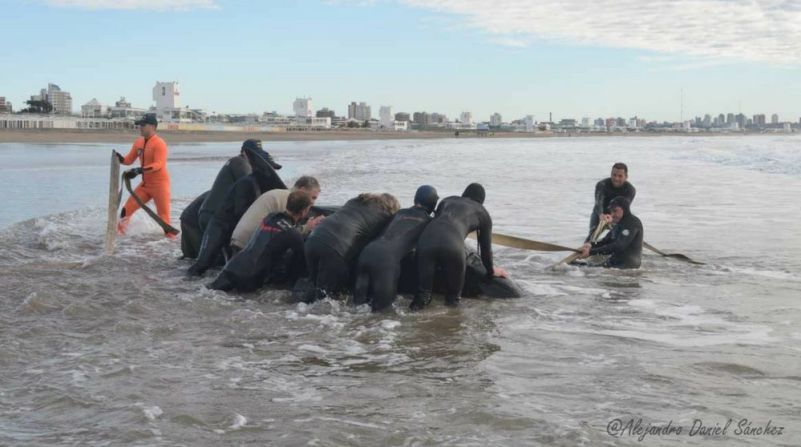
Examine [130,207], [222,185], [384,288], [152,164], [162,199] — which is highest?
[152,164]

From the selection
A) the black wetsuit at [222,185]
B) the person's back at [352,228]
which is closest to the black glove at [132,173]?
the black wetsuit at [222,185]

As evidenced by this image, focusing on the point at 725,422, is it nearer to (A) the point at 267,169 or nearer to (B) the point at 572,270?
(B) the point at 572,270

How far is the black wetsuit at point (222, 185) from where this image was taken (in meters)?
10.2

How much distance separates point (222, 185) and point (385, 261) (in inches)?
134

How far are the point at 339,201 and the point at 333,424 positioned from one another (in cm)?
1418

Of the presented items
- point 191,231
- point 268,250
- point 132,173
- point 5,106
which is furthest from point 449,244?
point 5,106

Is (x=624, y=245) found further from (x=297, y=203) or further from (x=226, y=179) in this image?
(x=226, y=179)

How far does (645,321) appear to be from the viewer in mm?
7484

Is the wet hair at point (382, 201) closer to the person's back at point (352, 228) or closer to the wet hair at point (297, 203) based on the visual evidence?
the person's back at point (352, 228)

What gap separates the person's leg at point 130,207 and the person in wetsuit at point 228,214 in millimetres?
3498

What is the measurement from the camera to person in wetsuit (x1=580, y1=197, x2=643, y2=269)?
10188 mm

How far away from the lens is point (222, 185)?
10289 mm

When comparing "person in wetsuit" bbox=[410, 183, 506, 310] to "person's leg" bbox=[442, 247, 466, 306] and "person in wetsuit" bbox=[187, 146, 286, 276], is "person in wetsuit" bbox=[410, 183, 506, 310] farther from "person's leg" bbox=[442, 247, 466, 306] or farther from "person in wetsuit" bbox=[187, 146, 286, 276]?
"person in wetsuit" bbox=[187, 146, 286, 276]

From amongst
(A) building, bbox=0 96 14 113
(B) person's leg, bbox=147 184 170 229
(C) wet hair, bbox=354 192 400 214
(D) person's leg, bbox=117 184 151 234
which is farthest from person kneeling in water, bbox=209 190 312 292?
(A) building, bbox=0 96 14 113
